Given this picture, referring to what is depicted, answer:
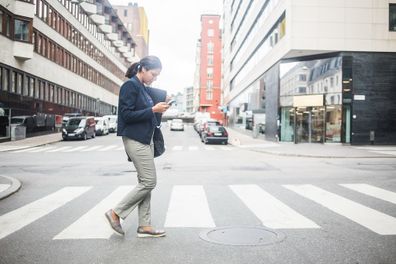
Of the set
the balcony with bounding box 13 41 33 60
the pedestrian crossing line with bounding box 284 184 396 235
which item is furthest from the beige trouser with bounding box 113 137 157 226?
the balcony with bounding box 13 41 33 60

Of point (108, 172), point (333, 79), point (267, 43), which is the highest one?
point (267, 43)

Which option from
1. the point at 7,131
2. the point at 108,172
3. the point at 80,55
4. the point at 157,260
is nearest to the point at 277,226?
the point at 157,260

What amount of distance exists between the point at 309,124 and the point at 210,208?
25.4 metres

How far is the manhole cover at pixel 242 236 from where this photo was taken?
200 inches

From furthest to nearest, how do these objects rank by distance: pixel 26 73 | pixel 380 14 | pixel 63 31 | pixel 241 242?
pixel 63 31 → pixel 26 73 → pixel 380 14 → pixel 241 242

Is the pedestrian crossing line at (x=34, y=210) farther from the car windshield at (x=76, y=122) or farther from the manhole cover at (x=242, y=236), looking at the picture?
the car windshield at (x=76, y=122)

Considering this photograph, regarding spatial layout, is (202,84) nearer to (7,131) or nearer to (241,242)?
(7,131)

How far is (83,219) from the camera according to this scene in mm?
6379

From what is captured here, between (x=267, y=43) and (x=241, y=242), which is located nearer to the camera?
(x=241, y=242)

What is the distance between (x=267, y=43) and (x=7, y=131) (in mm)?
21242

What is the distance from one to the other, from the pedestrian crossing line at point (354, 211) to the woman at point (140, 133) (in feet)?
9.15

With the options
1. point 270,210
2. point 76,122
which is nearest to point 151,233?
point 270,210

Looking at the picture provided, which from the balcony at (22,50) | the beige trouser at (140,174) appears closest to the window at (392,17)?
the balcony at (22,50)

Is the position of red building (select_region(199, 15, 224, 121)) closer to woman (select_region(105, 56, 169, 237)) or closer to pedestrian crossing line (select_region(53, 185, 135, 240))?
pedestrian crossing line (select_region(53, 185, 135, 240))
